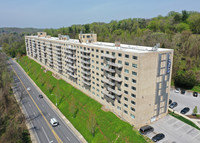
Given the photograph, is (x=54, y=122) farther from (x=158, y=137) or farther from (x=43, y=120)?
(x=158, y=137)

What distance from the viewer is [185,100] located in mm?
63094

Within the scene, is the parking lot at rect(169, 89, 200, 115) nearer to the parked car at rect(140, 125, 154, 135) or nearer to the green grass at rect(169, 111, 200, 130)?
the green grass at rect(169, 111, 200, 130)

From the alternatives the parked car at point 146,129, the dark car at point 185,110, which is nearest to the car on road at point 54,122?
the parked car at point 146,129

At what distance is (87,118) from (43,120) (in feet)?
58.6

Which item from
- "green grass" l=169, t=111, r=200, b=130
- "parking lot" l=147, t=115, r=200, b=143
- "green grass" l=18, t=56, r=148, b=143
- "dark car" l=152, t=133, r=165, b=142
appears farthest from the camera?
"green grass" l=169, t=111, r=200, b=130

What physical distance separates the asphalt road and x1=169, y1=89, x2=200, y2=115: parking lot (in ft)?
137

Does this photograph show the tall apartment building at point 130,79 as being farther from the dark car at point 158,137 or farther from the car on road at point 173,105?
the car on road at point 173,105

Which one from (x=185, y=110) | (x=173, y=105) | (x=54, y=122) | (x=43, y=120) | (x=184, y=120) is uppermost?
(x=173, y=105)

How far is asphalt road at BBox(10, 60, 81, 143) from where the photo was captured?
4739 centimetres

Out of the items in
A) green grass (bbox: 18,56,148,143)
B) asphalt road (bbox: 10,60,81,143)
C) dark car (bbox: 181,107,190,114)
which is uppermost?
dark car (bbox: 181,107,190,114)

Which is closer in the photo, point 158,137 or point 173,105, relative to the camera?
point 158,137

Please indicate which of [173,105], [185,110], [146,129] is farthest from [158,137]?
[173,105]

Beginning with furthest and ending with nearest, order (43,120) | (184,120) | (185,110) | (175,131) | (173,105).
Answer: (173,105)
(43,120)
(185,110)
(184,120)
(175,131)

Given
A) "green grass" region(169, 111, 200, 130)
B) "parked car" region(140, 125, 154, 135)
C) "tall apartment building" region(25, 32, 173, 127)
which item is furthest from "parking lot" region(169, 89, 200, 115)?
"parked car" region(140, 125, 154, 135)
